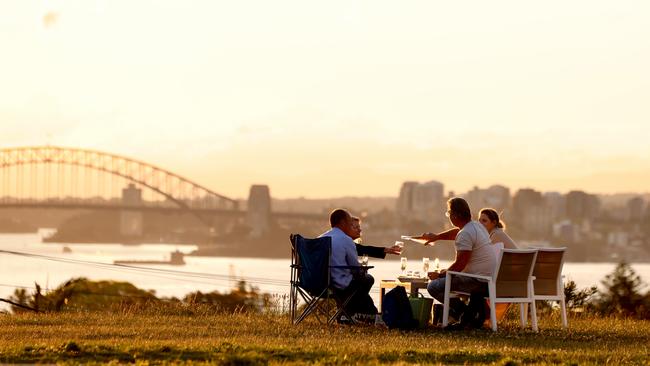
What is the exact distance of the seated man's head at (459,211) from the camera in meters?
8.94

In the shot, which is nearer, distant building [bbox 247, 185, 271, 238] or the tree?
the tree

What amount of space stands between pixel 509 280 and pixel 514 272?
0.07 m

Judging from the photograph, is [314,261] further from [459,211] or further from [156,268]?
[156,268]

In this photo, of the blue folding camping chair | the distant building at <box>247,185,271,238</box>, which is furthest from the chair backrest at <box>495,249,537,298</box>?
the distant building at <box>247,185,271,238</box>

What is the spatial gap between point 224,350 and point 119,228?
97.1m

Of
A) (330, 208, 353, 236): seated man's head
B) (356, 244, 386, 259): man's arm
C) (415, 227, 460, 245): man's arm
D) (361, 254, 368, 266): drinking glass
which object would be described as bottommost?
(361, 254, 368, 266): drinking glass

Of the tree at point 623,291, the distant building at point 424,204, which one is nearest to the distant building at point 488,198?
the distant building at point 424,204

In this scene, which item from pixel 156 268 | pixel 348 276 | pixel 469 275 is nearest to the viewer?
pixel 469 275

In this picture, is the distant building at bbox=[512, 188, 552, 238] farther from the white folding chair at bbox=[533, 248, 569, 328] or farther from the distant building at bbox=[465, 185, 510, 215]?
the white folding chair at bbox=[533, 248, 569, 328]

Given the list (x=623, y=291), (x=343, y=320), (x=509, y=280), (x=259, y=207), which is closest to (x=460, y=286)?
(x=509, y=280)

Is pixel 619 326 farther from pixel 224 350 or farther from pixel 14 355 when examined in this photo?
pixel 14 355

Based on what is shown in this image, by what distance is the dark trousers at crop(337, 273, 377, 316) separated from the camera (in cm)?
916

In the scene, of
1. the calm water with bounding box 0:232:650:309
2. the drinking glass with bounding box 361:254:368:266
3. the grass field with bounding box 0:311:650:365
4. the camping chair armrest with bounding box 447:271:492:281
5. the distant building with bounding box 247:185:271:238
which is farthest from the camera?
the distant building with bounding box 247:185:271:238

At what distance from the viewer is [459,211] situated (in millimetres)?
8938
